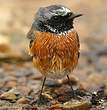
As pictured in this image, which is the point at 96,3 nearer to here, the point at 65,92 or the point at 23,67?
the point at 23,67

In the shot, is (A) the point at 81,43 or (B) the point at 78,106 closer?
(B) the point at 78,106

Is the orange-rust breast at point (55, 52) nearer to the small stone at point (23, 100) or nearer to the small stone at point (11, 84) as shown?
the small stone at point (23, 100)

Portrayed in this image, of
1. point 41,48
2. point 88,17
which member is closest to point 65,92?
point 41,48

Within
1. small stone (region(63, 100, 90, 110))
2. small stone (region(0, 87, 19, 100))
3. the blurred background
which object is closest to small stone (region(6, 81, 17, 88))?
the blurred background

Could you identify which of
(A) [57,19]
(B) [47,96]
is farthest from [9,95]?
(A) [57,19]

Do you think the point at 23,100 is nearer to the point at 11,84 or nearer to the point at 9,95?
the point at 9,95
